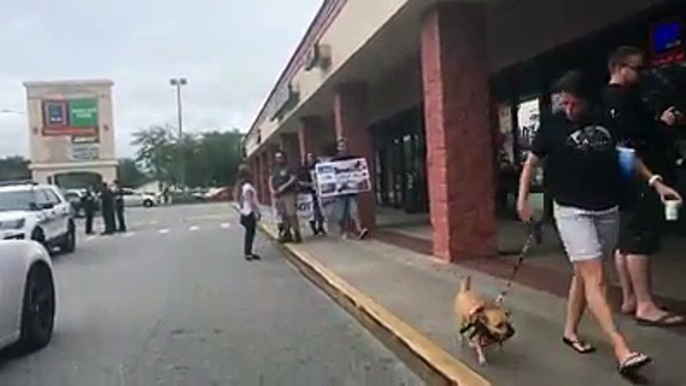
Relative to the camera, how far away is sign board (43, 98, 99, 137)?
261 feet

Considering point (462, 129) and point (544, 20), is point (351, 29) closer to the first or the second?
point (544, 20)

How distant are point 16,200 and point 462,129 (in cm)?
1250

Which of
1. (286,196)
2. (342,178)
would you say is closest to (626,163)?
(342,178)

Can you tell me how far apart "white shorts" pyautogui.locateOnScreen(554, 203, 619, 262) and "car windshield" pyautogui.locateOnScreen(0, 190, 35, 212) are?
17.2 m

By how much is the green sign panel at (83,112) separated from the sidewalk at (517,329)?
225ft

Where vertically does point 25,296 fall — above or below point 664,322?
above

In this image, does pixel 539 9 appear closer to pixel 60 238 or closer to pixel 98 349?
pixel 98 349

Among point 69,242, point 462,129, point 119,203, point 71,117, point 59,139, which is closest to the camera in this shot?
point 462,129

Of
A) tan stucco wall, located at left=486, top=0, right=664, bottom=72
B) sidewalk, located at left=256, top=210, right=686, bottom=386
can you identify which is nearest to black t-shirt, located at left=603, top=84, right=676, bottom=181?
sidewalk, located at left=256, top=210, right=686, bottom=386

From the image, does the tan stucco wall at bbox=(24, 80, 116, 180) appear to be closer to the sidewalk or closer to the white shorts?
the sidewalk

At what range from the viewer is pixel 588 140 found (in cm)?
644

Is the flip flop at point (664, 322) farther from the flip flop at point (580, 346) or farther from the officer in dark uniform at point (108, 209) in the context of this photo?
the officer in dark uniform at point (108, 209)

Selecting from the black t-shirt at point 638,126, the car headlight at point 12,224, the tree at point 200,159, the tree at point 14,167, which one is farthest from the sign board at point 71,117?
the black t-shirt at point 638,126

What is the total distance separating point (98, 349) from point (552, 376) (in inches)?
178
